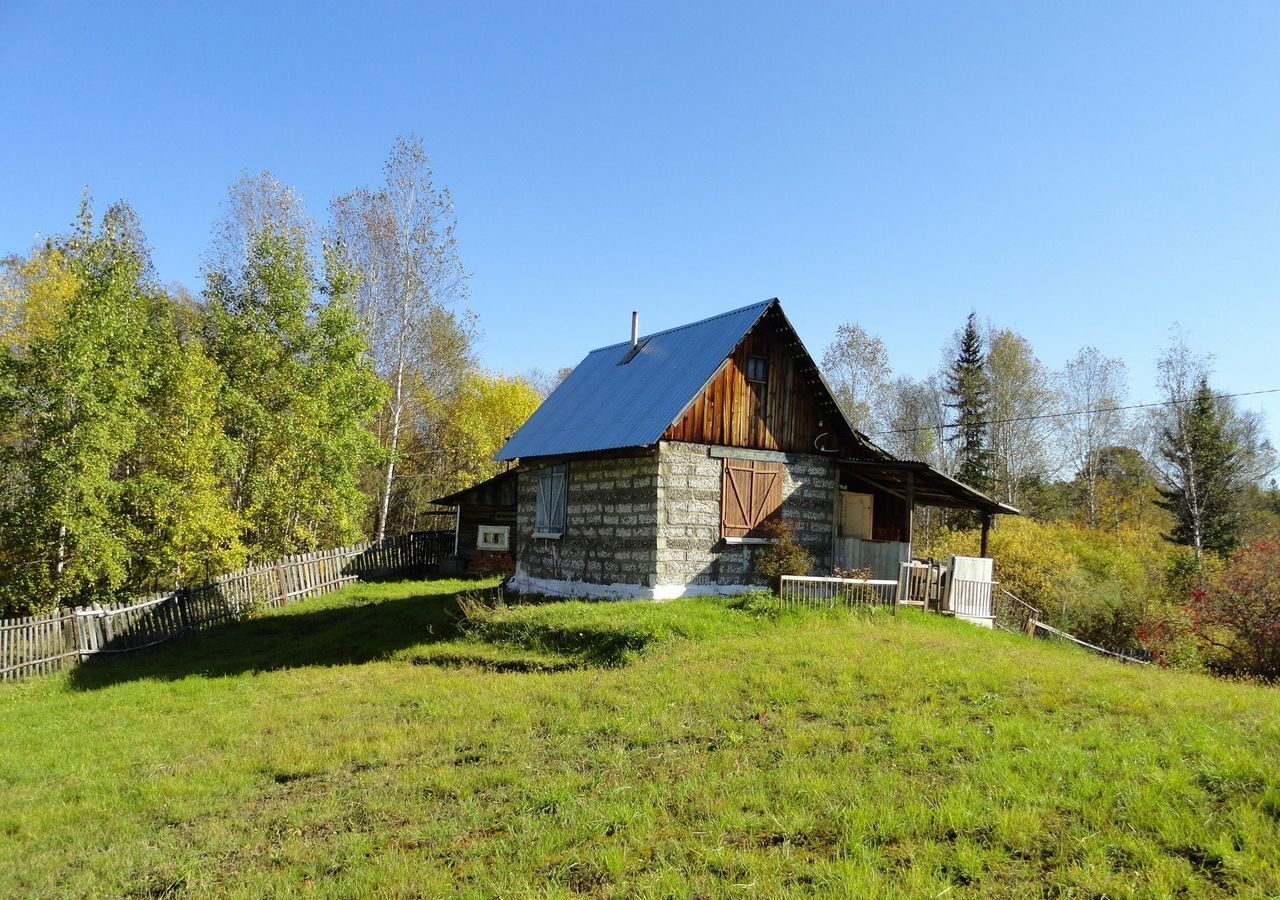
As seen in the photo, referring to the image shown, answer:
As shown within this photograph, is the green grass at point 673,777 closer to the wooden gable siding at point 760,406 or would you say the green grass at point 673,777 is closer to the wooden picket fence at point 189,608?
the wooden picket fence at point 189,608

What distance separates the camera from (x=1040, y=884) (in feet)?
18.6

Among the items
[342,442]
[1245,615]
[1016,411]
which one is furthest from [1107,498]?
[342,442]

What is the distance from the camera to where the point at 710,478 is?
19.0 meters

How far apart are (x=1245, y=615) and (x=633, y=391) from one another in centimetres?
1617

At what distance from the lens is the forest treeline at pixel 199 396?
20750 millimetres

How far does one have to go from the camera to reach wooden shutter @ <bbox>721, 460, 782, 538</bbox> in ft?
62.7

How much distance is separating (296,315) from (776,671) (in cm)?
2374

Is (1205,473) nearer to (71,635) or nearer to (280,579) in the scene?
(280,579)

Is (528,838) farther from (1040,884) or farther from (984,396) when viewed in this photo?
(984,396)

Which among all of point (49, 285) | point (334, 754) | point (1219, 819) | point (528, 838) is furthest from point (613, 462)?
point (49, 285)

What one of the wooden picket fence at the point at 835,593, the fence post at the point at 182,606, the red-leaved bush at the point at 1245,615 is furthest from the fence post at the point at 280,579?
the red-leaved bush at the point at 1245,615

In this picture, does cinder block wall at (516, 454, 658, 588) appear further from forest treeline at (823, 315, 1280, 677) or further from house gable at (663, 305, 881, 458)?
forest treeline at (823, 315, 1280, 677)

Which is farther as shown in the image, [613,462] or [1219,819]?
[613,462]

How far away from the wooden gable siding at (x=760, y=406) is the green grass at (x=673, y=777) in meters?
5.41
